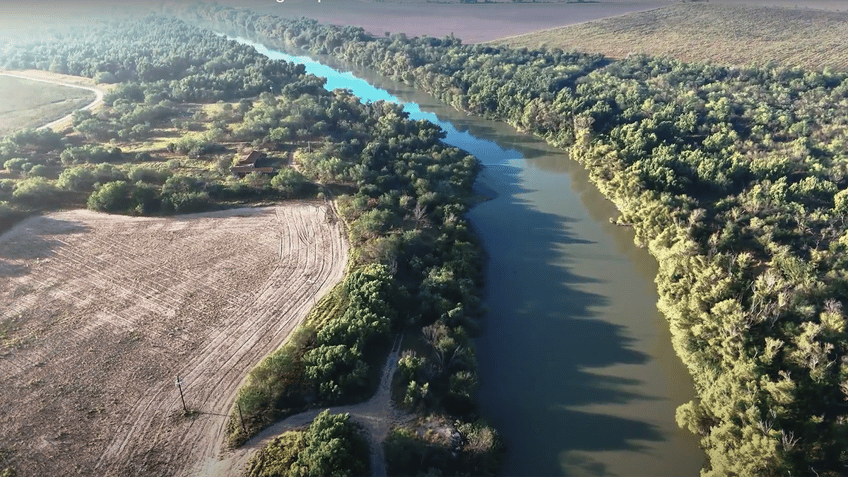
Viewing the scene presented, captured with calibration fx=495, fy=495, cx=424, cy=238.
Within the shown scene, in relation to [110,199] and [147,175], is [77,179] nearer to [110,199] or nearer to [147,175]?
[110,199]

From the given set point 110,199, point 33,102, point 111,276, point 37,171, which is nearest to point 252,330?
point 111,276

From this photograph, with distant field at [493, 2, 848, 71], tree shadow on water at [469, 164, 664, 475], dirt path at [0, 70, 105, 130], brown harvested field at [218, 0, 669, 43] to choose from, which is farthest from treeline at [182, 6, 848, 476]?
dirt path at [0, 70, 105, 130]

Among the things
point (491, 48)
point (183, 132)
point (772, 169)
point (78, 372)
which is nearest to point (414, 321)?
point (78, 372)

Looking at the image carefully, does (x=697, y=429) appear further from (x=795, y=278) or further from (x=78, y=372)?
(x=78, y=372)

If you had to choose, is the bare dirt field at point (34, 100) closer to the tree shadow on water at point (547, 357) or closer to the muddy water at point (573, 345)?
the muddy water at point (573, 345)

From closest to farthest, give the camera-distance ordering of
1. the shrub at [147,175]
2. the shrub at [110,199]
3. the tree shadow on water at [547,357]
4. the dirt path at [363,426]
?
the dirt path at [363,426], the tree shadow on water at [547,357], the shrub at [110,199], the shrub at [147,175]

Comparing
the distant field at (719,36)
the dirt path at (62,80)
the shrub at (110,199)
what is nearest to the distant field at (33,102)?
the dirt path at (62,80)
